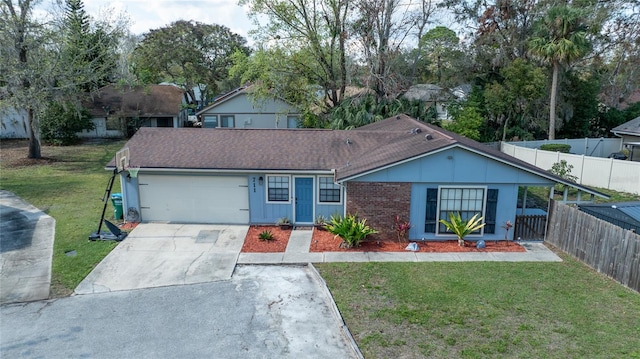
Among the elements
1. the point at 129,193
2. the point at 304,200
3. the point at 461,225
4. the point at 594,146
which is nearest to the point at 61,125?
the point at 129,193

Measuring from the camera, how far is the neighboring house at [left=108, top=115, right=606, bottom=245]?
43.7ft

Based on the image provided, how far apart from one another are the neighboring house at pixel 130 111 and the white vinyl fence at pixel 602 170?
96.9 ft

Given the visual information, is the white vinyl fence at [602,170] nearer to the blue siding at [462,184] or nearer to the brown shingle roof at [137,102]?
the blue siding at [462,184]

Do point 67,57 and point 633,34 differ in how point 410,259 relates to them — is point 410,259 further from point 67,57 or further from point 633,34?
point 633,34

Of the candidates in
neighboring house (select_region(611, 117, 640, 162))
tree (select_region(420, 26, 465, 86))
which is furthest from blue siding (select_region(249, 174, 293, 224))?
tree (select_region(420, 26, 465, 86))

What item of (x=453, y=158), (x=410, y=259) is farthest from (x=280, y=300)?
(x=453, y=158)

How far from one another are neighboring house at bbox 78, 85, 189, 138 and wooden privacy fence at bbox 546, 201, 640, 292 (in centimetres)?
3221

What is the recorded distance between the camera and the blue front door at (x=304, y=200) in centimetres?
1500

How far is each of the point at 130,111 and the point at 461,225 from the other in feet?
105

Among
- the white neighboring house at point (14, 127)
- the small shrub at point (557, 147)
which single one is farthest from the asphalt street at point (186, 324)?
the white neighboring house at point (14, 127)

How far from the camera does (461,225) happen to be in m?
13.3

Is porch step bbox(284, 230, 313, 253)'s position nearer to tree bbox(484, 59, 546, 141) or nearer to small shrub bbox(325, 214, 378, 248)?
small shrub bbox(325, 214, 378, 248)

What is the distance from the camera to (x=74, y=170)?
2481 cm

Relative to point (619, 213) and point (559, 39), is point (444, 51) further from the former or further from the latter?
point (619, 213)
